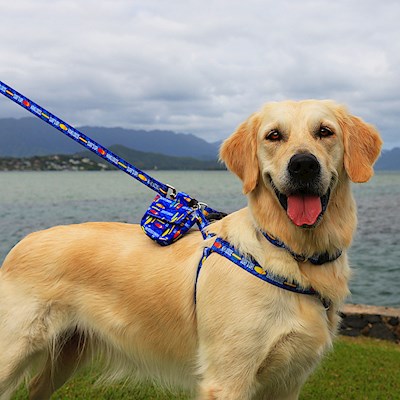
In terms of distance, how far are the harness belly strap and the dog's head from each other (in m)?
0.37

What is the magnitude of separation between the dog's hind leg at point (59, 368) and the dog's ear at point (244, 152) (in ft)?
6.10

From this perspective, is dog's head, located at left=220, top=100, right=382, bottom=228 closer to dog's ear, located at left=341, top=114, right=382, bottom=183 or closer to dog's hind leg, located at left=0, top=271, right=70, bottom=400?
dog's ear, located at left=341, top=114, right=382, bottom=183

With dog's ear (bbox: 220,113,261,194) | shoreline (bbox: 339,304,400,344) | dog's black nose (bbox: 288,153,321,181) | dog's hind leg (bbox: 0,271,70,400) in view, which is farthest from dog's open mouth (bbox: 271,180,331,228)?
shoreline (bbox: 339,304,400,344)

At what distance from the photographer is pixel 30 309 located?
12.8ft

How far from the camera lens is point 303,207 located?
3.31 metres

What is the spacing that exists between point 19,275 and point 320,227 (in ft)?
7.26

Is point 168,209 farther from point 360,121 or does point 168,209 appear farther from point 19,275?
point 360,121

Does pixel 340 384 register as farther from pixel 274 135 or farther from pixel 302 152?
pixel 302 152

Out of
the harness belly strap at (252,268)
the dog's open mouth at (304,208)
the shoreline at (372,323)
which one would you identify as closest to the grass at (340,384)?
the shoreline at (372,323)

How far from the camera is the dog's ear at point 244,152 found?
3553 millimetres

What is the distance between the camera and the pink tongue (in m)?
3.29

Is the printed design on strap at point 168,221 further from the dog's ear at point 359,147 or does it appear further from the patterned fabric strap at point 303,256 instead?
the dog's ear at point 359,147

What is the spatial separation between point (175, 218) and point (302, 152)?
121cm

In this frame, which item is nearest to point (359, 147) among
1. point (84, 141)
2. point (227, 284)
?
point (227, 284)
